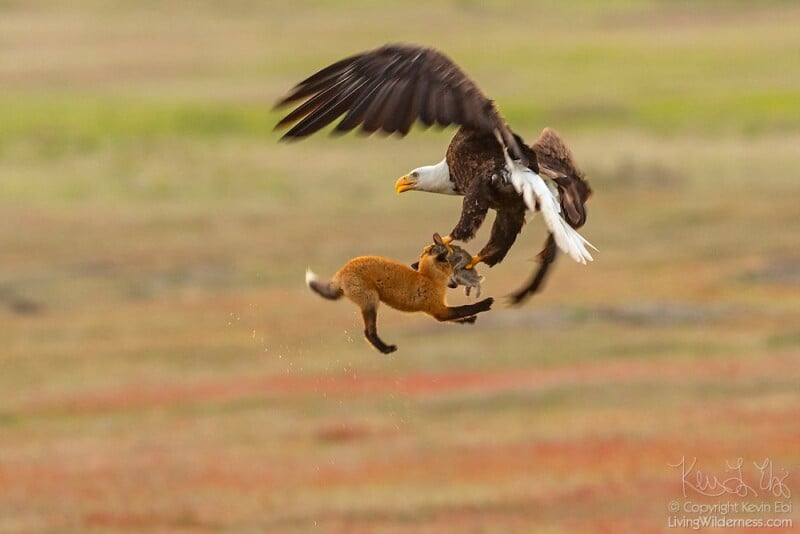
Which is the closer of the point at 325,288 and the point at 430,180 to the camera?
the point at 325,288

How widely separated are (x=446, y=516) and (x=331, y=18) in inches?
2684

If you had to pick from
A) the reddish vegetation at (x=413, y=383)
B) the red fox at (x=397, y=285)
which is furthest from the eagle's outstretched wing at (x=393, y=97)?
the reddish vegetation at (x=413, y=383)

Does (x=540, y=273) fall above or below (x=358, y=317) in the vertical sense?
above

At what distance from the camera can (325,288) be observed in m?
7.07

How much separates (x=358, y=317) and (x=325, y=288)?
1758 centimetres

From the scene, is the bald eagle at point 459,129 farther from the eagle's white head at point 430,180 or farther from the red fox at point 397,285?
the red fox at point 397,285

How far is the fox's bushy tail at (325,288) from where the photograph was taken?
7039 millimetres

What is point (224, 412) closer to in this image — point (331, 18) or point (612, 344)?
point (612, 344)

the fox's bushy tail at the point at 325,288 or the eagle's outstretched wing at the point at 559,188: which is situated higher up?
the eagle's outstretched wing at the point at 559,188

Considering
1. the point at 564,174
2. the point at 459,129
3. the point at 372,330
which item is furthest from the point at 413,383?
the point at 372,330

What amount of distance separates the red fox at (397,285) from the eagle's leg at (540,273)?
0.25 m
